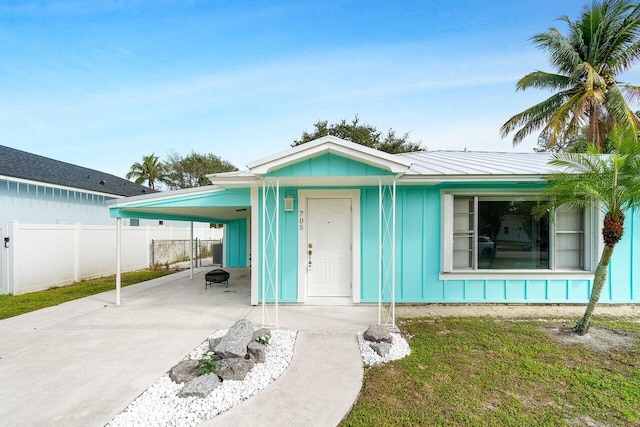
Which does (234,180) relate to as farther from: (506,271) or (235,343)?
(506,271)

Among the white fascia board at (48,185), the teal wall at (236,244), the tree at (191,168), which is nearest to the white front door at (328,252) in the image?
the teal wall at (236,244)

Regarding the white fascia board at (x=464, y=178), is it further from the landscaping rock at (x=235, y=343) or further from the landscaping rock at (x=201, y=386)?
the landscaping rock at (x=201, y=386)

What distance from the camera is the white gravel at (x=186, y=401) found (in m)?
2.67

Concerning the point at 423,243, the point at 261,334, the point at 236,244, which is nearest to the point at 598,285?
the point at 423,243

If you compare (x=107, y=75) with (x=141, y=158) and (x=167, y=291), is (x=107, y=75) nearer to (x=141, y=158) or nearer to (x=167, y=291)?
(x=167, y=291)

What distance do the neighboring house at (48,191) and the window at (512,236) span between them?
1446 cm

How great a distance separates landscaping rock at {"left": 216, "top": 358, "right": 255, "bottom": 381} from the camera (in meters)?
3.33

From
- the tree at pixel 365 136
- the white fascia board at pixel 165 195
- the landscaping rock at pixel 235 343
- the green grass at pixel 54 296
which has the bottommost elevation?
the green grass at pixel 54 296

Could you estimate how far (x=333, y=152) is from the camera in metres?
4.98

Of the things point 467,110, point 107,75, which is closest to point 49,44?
point 107,75

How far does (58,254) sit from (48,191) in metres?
5.24

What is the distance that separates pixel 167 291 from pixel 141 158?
100 feet

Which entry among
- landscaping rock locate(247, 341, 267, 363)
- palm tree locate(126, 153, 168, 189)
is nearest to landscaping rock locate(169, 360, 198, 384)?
landscaping rock locate(247, 341, 267, 363)

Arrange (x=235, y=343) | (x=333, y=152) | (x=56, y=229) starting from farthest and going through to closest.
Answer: (x=56, y=229)
(x=333, y=152)
(x=235, y=343)
